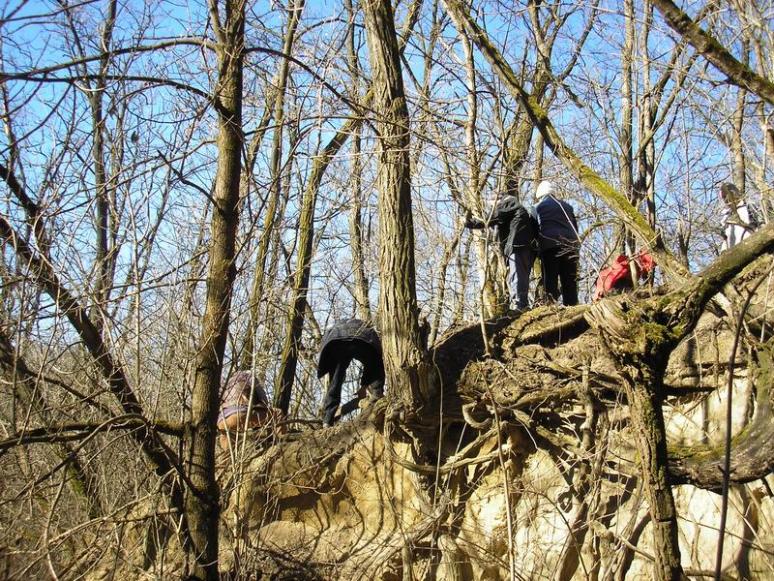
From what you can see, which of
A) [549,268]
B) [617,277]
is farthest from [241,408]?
[617,277]

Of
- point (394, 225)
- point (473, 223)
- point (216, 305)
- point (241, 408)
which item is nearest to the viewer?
point (216, 305)

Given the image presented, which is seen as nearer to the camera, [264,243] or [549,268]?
[264,243]

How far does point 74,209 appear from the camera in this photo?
5523 millimetres

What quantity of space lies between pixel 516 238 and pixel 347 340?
192 cm

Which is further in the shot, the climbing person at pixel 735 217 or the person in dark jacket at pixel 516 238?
the person in dark jacket at pixel 516 238

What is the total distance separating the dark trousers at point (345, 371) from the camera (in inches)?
309

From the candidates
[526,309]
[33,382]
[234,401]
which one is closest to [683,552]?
[526,309]

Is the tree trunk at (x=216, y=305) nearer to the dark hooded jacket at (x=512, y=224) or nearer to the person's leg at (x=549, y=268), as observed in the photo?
the dark hooded jacket at (x=512, y=224)

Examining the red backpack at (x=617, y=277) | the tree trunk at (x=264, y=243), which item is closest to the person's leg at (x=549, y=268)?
the red backpack at (x=617, y=277)

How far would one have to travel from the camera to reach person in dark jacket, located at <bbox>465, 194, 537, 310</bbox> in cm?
781

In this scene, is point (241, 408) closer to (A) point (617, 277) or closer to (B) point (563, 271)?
(B) point (563, 271)

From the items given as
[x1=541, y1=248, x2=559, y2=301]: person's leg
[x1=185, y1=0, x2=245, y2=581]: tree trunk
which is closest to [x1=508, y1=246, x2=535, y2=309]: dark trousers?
[x1=541, y1=248, x2=559, y2=301]: person's leg

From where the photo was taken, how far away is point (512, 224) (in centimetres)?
792

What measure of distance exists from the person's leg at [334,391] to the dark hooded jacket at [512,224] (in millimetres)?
1824
